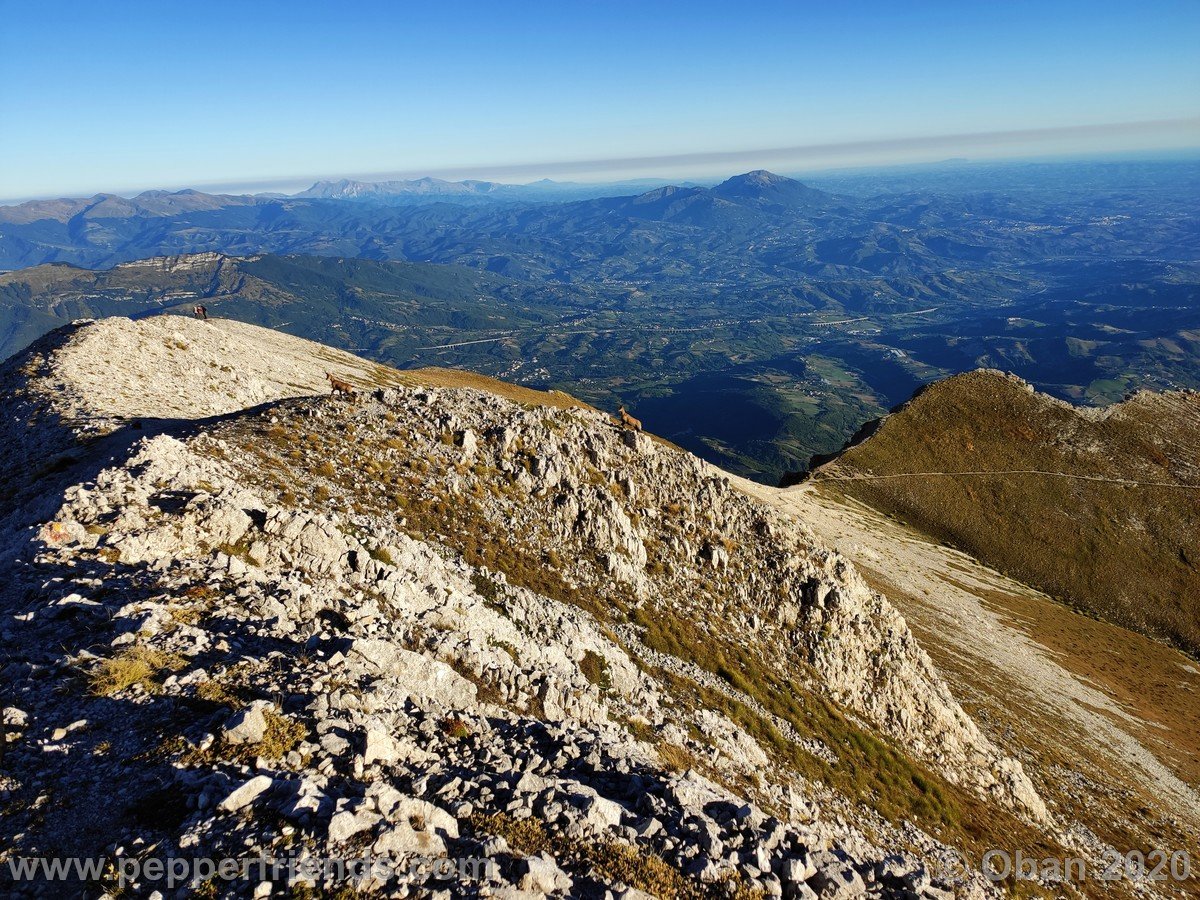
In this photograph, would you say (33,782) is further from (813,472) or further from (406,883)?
(813,472)

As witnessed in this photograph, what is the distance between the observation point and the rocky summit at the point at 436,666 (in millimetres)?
13383

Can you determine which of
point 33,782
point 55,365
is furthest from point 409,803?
point 55,365

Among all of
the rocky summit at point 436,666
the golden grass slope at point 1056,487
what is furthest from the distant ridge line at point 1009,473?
the rocky summit at point 436,666

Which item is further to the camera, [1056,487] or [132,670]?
[1056,487]

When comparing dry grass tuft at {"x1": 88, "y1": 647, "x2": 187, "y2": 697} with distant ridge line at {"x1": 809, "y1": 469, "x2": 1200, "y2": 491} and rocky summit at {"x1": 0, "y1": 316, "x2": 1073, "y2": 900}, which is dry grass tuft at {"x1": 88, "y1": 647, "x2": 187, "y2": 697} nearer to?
rocky summit at {"x1": 0, "y1": 316, "x2": 1073, "y2": 900}

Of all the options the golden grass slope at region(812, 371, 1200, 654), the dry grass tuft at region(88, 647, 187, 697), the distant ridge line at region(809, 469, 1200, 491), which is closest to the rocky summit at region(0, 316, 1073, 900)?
the dry grass tuft at region(88, 647, 187, 697)

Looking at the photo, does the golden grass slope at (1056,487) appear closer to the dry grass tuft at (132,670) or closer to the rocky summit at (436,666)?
the rocky summit at (436,666)

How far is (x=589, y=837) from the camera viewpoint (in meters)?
15.8

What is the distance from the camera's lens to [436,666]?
2222 cm

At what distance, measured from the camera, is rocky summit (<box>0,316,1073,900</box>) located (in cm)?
1338

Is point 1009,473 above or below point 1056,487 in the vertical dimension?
above

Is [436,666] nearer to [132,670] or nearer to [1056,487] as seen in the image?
[132,670]

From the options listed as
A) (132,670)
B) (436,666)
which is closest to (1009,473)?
(436,666)

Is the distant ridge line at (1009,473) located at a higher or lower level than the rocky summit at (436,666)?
lower
